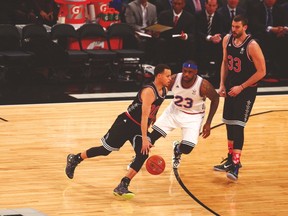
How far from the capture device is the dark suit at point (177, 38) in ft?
53.8

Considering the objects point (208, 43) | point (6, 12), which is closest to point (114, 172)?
point (208, 43)

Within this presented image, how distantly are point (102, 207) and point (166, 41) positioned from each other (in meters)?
8.12

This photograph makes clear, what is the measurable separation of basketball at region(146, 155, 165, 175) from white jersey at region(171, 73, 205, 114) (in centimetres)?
91

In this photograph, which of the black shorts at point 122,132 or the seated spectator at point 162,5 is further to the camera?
the seated spectator at point 162,5

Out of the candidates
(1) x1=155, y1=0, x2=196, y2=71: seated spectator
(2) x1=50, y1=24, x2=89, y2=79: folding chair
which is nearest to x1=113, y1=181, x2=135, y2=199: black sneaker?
(2) x1=50, y1=24, x2=89, y2=79: folding chair

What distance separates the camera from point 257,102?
1462 cm

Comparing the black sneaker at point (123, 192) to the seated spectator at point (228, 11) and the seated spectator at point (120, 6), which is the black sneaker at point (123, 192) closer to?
the seated spectator at point (228, 11)

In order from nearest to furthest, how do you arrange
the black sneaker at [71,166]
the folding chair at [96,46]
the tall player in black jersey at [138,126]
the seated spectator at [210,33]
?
1. the tall player in black jersey at [138,126]
2. the black sneaker at [71,166]
3. the folding chair at [96,46]
4. the seated spectator at [210,33]

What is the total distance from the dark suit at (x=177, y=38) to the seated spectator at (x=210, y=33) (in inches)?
7.3

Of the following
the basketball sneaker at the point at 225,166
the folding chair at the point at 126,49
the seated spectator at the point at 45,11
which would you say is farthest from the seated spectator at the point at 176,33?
the basketball sneaker at the point at 225,166

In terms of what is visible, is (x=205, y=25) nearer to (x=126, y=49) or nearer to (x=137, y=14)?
(x=137, y=14)

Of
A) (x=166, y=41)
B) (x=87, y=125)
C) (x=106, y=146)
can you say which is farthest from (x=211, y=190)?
(x=166, y=41)

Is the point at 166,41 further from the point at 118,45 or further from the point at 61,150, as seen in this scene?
the point at 61,150

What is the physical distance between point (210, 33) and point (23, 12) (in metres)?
3.98
